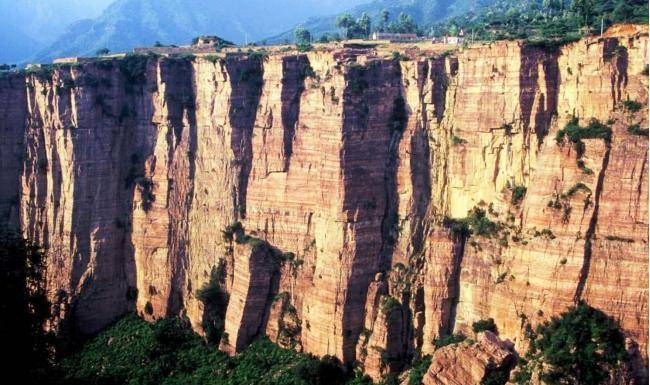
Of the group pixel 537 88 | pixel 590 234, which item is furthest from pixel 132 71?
pixel 590 234

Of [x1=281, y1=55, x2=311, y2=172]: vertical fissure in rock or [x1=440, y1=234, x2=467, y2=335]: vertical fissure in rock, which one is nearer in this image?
[x1=440, y1=234, x2=467, y2=335]: vertical fissure in rock

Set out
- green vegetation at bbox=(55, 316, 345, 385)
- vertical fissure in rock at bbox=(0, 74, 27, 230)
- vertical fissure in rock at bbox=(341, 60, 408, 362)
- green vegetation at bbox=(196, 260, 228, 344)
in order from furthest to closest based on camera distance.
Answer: vertical fissure in rock at bbox=(0, 74, 27, 230), green vegetation at bbox=(196, 260, 228, 344), green vegetation at bbox=(55, 316, 345, 385), vertical fissure in rock at bbox=(341, 60, 408, 362)

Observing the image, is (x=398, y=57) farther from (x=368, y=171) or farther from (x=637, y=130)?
(x=637, y=130)

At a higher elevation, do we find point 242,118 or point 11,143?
point 242,118

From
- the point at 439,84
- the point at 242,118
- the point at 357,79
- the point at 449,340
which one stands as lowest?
the point at 449,340

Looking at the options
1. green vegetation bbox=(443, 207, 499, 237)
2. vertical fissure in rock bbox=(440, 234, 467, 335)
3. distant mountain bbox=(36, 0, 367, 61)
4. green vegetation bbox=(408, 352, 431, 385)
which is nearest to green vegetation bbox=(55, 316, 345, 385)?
green vegetation bbox=(408, 352, 431, 385)

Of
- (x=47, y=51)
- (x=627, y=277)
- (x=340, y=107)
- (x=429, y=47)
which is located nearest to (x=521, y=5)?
(x=429, y=47)

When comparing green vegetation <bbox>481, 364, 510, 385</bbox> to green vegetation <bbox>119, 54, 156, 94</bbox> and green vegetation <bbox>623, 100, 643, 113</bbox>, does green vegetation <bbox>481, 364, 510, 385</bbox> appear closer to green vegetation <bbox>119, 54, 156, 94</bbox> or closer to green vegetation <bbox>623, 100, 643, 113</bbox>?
green vegetation <bbox>623, 100, 643, 113</bbox>
